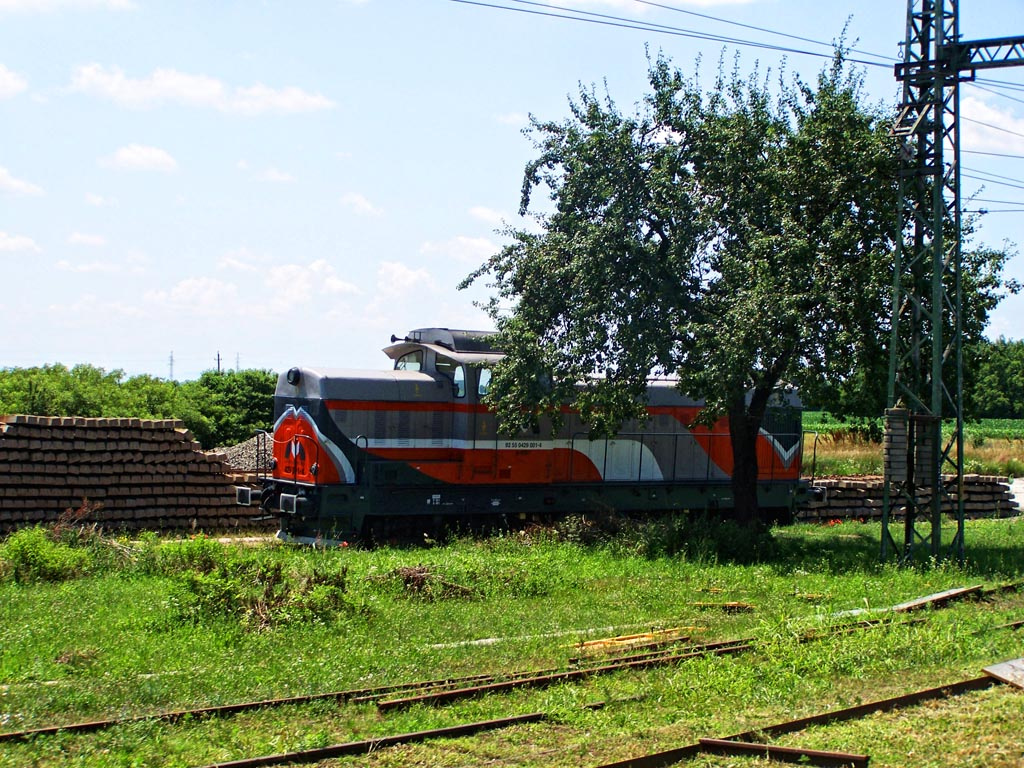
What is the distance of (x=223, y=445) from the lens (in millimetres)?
31984

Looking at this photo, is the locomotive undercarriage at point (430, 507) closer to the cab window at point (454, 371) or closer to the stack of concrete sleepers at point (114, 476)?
the cab window at point (454, 371)

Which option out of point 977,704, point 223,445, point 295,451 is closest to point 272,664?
point 977,704

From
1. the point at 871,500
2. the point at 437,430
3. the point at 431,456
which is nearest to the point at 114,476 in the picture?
the point at 431,456


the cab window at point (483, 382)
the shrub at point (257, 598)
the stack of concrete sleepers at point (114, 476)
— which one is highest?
the cab window at point (483, 382)

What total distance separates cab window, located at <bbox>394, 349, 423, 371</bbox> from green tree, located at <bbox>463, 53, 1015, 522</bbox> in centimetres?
176

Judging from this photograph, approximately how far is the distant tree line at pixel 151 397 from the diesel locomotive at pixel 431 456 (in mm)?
9671

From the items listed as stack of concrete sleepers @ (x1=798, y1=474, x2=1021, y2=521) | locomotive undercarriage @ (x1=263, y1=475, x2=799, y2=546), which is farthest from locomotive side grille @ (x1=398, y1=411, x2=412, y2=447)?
stack of concrete sleepers @ (x1=798, y1=474, x2=1021, y2=521)

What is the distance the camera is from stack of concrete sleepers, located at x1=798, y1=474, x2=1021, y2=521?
2464cm

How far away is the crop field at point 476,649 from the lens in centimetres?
687

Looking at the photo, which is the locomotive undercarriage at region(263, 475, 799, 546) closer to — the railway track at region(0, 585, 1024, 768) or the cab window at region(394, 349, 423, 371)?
the cab window at region(394, 349, 423, 371)

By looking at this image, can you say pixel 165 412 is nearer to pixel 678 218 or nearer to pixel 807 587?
pixel 678 218

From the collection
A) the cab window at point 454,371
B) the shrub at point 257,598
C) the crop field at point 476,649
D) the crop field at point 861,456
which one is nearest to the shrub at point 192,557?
the crop field at point 476,649

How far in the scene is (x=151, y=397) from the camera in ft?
94.6

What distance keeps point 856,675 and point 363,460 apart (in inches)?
391
